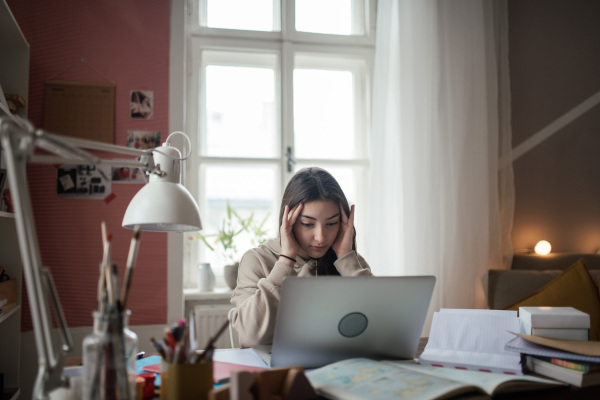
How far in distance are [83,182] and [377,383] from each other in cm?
208

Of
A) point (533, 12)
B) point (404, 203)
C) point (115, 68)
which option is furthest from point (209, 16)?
point (533, 12)

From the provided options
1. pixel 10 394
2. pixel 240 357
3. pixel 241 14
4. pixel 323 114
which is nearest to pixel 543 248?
pixel 323 114

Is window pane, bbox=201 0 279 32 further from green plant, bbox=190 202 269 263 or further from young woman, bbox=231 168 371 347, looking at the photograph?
young woman, bbox=231 168 371 347

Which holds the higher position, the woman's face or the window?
the window

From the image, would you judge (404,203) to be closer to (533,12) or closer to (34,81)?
(533,12)

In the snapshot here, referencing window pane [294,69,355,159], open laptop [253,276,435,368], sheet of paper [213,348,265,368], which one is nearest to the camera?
open laptop [253,276,435,368]

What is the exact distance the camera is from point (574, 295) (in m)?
2.15

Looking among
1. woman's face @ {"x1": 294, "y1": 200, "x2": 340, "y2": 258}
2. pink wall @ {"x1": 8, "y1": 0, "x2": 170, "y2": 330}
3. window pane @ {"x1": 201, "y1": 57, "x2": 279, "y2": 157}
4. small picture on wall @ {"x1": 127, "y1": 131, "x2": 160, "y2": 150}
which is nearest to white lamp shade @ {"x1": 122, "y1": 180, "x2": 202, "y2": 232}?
woman's face @ {"x1": 294, "y1": 200, "x2": 340, "y2": 258}

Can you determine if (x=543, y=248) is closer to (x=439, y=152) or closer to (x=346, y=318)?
(x=439, y=152)

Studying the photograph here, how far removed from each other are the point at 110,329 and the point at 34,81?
219 centimetres

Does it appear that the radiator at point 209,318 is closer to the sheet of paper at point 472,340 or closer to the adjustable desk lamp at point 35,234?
→ the sheet of paper at point 472,340

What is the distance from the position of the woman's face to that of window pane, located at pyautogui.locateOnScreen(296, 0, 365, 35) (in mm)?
1713

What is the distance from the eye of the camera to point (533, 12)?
10.3ft

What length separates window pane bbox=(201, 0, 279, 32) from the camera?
9.82ft
